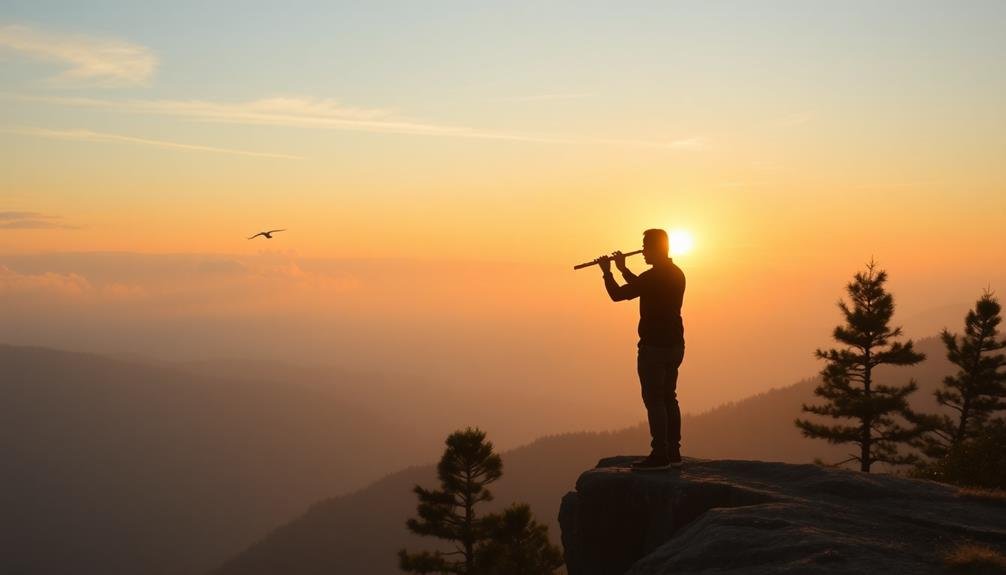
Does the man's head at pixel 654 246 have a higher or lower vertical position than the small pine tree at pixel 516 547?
higher

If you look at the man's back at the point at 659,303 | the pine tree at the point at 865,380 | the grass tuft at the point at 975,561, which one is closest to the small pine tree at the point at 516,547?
the pine tree at the point at 865,380

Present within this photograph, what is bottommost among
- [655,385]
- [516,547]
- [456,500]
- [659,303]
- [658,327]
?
[516,547]

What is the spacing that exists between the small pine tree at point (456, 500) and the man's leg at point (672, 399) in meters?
19.1

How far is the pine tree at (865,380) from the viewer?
3170cm

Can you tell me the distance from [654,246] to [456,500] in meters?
22.4

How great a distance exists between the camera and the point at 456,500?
31.9 meters

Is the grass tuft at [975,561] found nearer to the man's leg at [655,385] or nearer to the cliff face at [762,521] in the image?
the cliff face at [762,521]

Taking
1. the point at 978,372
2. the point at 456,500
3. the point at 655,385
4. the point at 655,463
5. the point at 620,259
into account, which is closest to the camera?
the point at 655,385

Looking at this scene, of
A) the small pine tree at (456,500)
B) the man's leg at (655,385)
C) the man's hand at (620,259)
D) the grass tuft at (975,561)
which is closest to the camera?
the grass tuft at (975,561)

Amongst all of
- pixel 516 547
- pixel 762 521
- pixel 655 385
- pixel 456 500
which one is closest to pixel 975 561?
pixel 762 521

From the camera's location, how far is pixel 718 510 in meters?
9.37

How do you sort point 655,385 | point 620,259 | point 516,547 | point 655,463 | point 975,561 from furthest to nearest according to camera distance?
point 516,547 → point 620,259 → point 655,463 → point 655,385 → point 975,561

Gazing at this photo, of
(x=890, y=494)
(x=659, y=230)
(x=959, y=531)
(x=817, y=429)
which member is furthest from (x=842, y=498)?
(x=817, y=429)

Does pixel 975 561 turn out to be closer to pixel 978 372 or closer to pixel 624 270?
pixel 624 270
